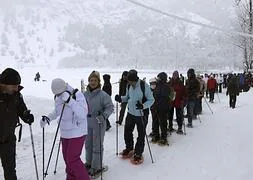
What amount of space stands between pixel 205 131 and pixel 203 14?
186853 mm

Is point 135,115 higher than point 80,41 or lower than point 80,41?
lower

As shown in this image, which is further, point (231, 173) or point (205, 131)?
point (205, 131)

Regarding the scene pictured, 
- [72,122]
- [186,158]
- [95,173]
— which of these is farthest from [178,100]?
[72,122]

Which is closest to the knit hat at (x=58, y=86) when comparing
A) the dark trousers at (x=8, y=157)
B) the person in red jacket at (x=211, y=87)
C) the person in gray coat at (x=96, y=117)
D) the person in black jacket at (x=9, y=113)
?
the person in black jacket at (x=9, y=113)

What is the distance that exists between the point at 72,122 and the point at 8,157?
1.02 m

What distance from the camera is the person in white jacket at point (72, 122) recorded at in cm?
555

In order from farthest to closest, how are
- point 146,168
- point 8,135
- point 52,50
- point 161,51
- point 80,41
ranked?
point 80,41
point 52,50
point 161,51
point 146,168
point 8,135

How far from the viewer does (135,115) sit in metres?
7.69

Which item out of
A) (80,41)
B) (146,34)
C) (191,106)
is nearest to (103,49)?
(80,41)

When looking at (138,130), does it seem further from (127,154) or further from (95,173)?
(95,173)

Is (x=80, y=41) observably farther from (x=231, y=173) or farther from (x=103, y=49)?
(x=231, y=173)

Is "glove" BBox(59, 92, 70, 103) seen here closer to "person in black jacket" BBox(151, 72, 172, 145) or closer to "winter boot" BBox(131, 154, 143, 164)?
"winter boot" BBox(131, 154, 143, 164)

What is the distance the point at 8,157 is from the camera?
5.59 metres

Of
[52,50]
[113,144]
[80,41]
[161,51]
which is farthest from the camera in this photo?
[80,41]
